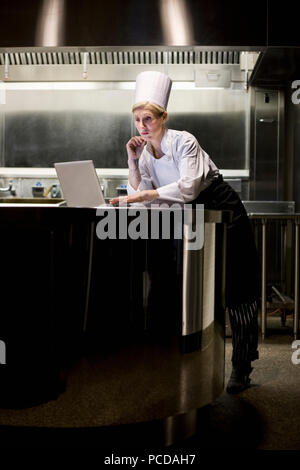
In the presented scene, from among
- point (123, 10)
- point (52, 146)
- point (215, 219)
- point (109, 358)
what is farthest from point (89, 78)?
point (109, 358)

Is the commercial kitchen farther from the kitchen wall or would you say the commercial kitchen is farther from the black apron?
the kitchen wall

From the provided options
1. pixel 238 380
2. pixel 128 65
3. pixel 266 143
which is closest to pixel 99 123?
pixel 128 65

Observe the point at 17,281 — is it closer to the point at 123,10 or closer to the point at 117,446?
the point at 117,446

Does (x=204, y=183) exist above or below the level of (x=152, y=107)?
below

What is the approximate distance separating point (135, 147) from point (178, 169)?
21 cm

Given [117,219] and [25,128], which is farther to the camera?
[25,128]

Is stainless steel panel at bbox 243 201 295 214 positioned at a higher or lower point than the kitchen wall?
lower

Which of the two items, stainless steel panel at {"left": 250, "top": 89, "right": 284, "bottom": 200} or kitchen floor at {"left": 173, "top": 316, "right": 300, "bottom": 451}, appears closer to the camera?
kitchen floor at {"left": 173, "top": 316, "right": 300, "bottom": 451}

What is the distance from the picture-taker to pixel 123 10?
3.11m

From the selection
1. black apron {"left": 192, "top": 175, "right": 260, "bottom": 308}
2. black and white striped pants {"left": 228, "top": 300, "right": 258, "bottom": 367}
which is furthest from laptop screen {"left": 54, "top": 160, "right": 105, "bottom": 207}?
black and white striped pants {"left": 228, "top": 300, "right": 258, "bottom": 367}

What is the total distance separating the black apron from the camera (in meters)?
2.11

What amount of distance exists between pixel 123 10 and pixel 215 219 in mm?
1975

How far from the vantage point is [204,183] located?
6.68 ft

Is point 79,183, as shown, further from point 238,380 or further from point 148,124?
point 238,380
